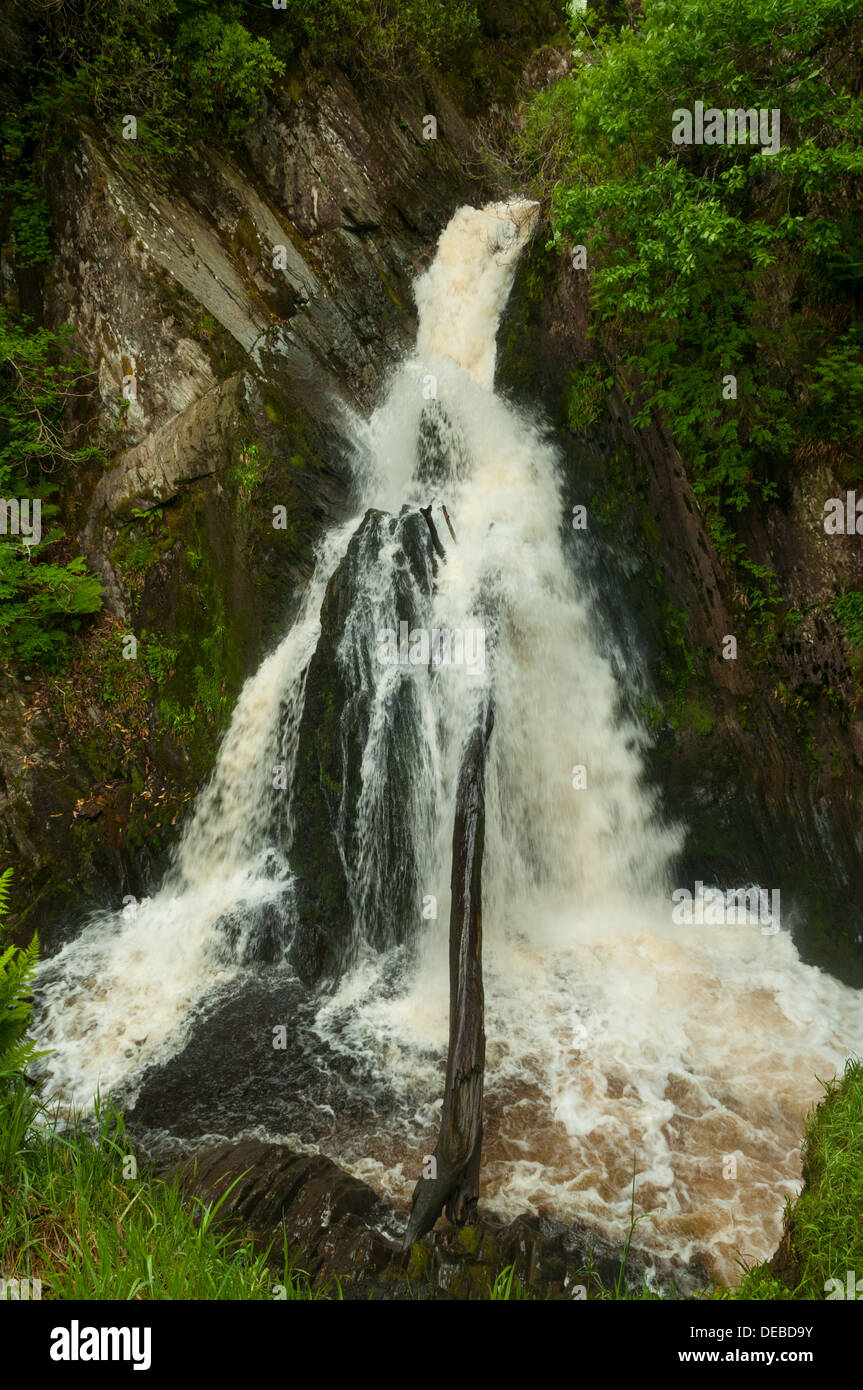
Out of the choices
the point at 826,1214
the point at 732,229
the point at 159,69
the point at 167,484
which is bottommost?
the point at 826,1214

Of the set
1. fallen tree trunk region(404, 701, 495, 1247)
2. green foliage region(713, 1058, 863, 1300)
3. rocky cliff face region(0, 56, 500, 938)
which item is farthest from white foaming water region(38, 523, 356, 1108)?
green foliage region(713, 1058, 863, 1300)

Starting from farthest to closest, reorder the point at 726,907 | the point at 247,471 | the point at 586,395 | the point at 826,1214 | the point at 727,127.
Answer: the point at 247,471, the point at 586,395, the point at 726,907, the point at 727,127, the point at 826,1214

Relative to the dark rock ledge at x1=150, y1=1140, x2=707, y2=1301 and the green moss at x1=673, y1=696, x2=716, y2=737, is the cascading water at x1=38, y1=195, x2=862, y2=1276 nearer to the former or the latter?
the dark rock ledge at x1=150, y1=1140, x2=707, y2=1301

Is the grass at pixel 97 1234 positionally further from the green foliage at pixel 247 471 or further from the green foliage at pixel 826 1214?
the green foliage at pixel 247 471

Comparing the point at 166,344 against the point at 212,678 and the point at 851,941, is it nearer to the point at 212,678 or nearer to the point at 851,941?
A: the point at 212,678

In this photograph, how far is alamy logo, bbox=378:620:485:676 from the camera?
8117mm

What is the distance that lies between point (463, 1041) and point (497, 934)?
103 inches

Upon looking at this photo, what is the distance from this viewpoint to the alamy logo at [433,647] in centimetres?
812

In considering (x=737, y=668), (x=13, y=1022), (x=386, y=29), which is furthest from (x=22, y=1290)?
(x=386, y=29)

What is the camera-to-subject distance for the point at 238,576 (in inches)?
369

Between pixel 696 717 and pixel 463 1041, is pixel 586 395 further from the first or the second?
pixel 463 1041

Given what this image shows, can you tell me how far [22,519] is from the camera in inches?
368
